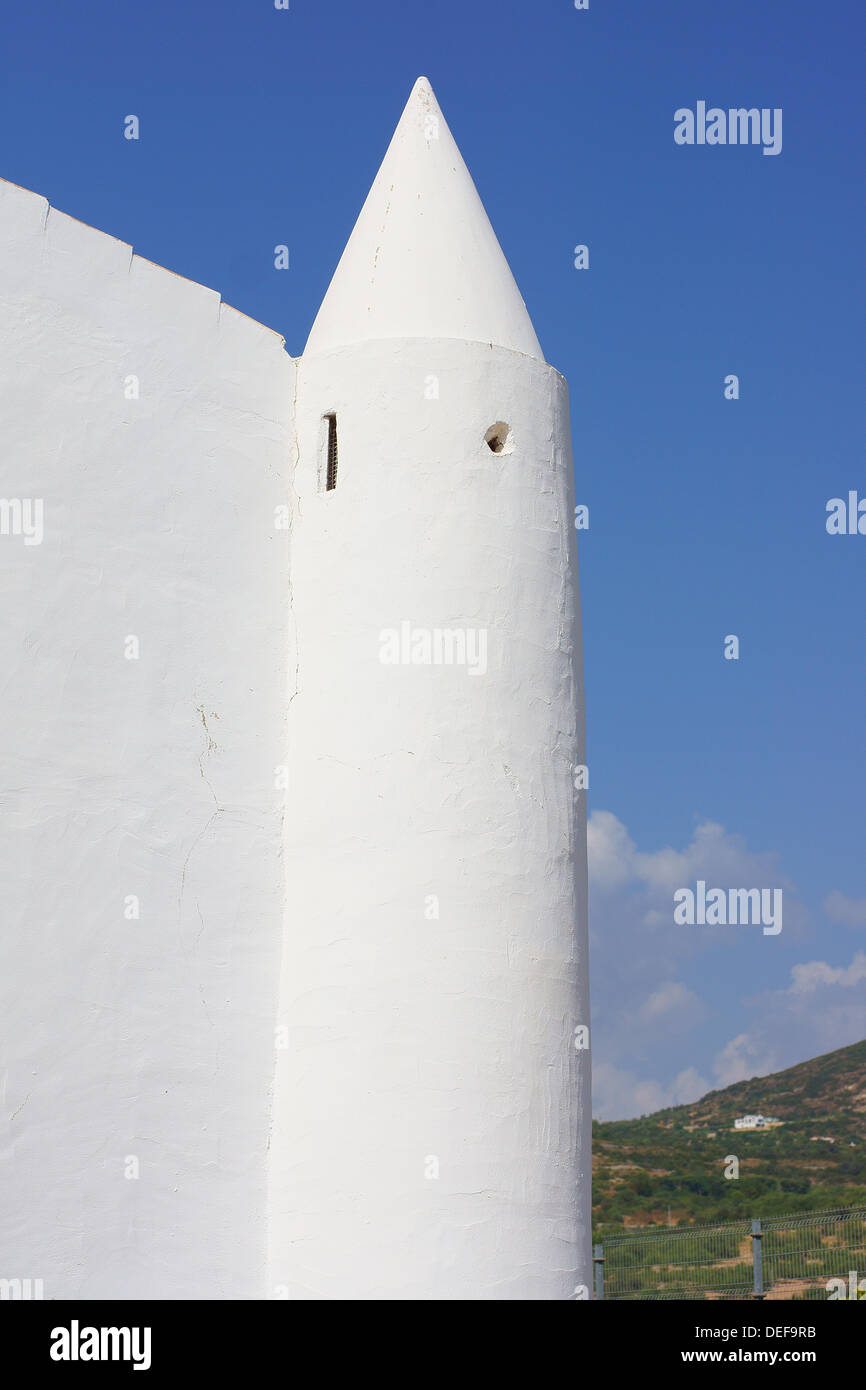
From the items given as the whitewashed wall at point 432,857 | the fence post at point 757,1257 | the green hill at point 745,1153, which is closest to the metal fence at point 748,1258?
the fence post at point 757,1257

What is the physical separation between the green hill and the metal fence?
9.01 m

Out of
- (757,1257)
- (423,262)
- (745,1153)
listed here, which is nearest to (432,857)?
(423,262)

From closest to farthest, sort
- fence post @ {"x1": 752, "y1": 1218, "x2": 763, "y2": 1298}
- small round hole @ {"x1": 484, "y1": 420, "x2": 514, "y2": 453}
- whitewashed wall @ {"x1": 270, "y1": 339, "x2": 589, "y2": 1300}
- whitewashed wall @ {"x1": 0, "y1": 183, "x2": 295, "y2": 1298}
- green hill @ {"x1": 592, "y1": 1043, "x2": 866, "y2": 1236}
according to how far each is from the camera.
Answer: whitewashed wall @ {"x1": 0, "y1": 183, "x2": 295, "y2": 1298}
whitewashed wall @ {"x1": 270, "y1": 339, "x2": 589, "y2": 1300}
small round hole @ {"x1": 484, "y1": 420, "x2": 514, "y2": 453}
fence post @ {"x1": 752, "y1": 1218, "x2": 763, "y2": 1298}
green hill @ {"x1": 592, "y1": 1043, "x2": 866, "y2": 1236}

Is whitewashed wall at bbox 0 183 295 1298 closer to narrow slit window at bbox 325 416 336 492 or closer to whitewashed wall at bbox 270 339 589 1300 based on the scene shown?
whitewashed wall at bbox 270 339 589 1300

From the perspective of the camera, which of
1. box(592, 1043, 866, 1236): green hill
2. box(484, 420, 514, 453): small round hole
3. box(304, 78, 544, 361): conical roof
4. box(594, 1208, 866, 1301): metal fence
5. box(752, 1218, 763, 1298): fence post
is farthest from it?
box(592, 1043, 866, 1236): green hill

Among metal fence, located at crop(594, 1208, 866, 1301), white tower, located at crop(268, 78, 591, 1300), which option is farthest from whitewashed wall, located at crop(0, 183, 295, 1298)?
metal fence, located at crop(594, 1208, 866, 1301)

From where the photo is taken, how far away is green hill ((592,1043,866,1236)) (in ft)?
94.4

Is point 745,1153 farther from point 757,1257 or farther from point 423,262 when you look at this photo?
point 423,262

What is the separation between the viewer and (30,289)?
9.73 m

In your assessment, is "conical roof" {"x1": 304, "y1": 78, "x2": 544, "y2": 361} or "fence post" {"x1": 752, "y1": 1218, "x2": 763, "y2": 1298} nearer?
"conical roof" {"x1": 304, "y1": 78, "x2": 544, "y2": 361}

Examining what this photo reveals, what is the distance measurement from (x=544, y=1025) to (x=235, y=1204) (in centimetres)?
230

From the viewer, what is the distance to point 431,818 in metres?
10.1
